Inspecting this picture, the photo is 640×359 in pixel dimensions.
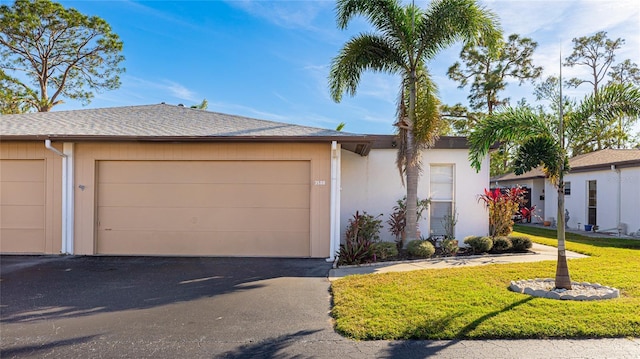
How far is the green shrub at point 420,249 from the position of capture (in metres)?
8.34

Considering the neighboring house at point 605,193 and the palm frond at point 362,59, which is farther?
the neighboring house at point 605,193

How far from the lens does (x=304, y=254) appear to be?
8.78m

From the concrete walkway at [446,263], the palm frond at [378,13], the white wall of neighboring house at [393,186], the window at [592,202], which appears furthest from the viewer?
the window at [592,202]

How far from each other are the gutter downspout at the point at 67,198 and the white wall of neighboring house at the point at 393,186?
22.5ft

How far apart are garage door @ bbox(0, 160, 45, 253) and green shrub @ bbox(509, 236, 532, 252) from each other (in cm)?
1181

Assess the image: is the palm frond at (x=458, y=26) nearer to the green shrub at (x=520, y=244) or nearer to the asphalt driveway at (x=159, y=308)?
the green shrub at (x=520, y=244)

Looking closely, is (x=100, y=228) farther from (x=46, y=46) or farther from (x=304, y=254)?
(x=46, y=46)

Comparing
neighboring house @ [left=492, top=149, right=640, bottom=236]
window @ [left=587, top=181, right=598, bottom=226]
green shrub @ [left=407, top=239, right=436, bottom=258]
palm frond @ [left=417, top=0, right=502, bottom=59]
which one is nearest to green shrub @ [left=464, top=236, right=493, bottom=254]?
green shrub @ [left=407, top=239, right=436, bottom=258]

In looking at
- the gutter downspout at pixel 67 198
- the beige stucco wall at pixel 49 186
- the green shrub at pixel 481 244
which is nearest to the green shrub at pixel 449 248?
the green shrub at pixel 481 244

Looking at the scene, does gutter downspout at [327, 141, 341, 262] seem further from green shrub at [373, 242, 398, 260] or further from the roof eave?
green shrub at [373, 242, 398, 260]

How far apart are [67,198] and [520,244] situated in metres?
11.3

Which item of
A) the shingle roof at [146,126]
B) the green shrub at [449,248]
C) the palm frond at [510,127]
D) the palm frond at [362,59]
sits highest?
the palm frond at [362,59]

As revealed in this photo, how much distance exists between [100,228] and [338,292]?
6.65 meters

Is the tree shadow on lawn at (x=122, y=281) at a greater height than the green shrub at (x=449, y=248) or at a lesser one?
lesser
